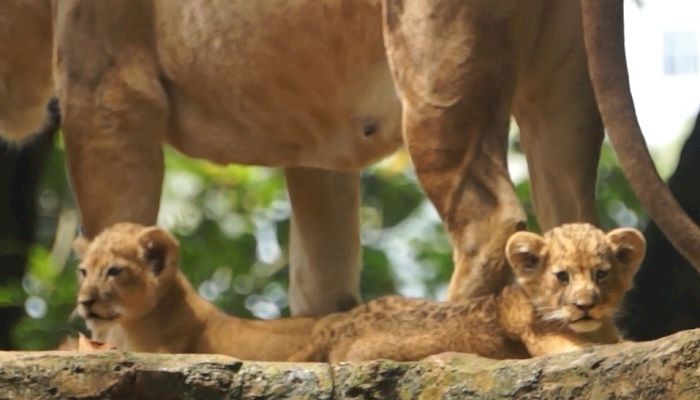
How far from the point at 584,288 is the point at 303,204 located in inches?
85.6

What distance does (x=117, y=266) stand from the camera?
6.48 metres

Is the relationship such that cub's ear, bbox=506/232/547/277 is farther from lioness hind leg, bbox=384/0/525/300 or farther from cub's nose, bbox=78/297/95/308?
cub's nose, bbox=78/297/95/308

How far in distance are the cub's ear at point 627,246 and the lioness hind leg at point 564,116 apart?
0.72 m

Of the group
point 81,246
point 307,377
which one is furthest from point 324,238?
point 307,377

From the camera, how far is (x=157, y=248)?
658 cm

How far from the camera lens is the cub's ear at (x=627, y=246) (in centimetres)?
602

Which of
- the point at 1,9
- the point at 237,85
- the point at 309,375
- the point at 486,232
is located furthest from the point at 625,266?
the point at 1,9

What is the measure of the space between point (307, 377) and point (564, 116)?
67.6 inches

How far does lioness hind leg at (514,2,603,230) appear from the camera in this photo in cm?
677

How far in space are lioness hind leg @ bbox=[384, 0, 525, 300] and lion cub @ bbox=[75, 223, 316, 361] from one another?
52 cm

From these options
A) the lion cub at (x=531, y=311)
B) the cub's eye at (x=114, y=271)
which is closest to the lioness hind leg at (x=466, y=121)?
the lion cub at (x=531, y=311)

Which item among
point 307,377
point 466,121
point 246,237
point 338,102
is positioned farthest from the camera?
point 246,237

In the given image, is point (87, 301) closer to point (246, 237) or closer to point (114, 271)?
point (114, 271)

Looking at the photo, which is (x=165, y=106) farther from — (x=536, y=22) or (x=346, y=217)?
(x=536, y=22)
